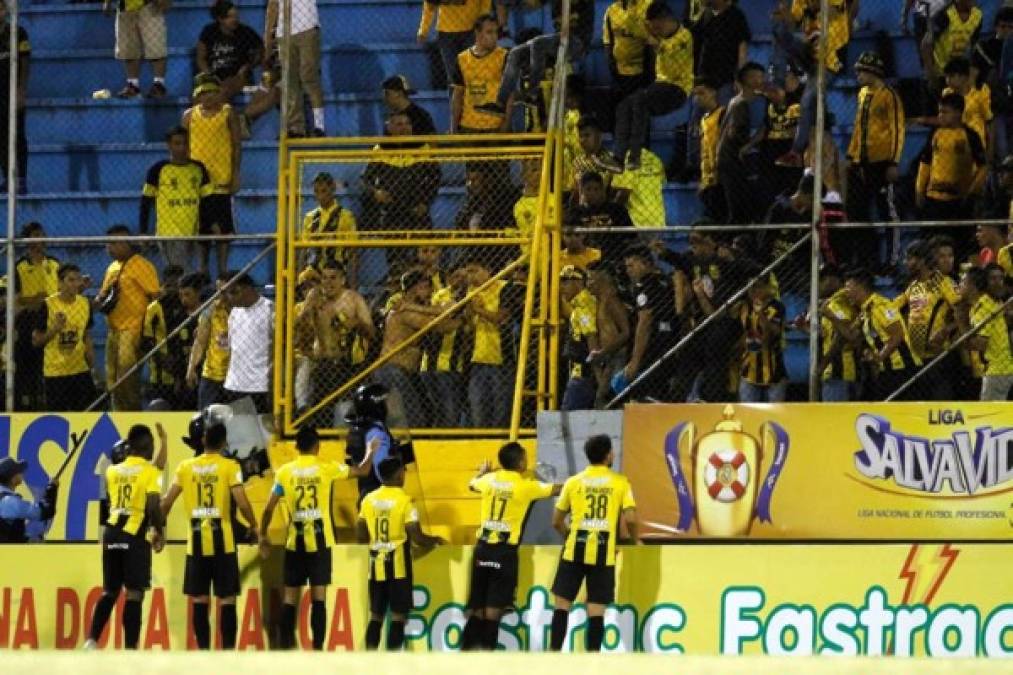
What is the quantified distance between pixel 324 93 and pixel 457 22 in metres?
1.84

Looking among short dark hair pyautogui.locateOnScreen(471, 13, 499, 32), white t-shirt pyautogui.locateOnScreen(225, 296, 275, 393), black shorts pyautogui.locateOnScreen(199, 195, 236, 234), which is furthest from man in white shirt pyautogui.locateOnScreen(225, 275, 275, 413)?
short dark hair pyautogui.locateOnScreen(471, 13, 499, 32)

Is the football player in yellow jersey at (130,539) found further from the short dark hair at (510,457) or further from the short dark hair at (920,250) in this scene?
the short dark hair at (920,250)

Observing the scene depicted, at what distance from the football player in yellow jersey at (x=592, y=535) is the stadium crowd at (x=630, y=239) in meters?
1.17

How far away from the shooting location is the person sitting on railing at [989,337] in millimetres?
15516

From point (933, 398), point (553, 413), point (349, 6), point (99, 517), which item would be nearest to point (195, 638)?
point (99, 517)

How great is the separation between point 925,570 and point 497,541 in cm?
280

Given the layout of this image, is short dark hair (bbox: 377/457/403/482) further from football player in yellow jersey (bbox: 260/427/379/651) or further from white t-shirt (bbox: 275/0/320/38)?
white t-shirt (bbox: 275/0/320/38)

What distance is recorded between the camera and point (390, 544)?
15555mm

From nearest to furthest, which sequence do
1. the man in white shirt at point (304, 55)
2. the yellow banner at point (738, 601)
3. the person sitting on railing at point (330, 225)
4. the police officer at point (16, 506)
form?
the yellow banner at point (738, 601) → the police officer at point (16, 506) → the person sitting on railing at point (330, 225) → the man in white shirt at point (304, 55)

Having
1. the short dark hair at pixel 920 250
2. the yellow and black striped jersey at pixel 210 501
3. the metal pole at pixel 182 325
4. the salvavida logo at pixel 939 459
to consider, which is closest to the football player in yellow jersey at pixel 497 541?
the yellow and black striped jersey at pixel 210 501

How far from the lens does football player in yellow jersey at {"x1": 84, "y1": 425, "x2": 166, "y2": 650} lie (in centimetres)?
1600

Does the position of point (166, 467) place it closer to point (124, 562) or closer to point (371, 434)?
point (124, 562)

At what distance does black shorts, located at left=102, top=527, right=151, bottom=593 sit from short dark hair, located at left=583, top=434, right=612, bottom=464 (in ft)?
10.4

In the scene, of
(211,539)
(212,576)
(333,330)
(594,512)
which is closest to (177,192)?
(333,330)
